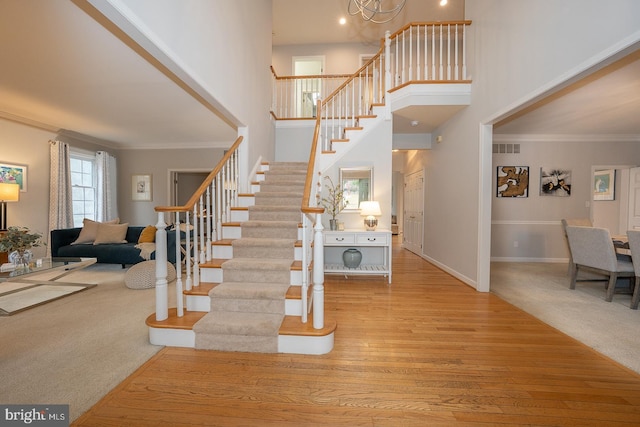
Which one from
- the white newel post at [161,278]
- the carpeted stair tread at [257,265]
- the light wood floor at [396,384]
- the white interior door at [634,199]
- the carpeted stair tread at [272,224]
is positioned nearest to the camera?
the light wood floor at [396,384]

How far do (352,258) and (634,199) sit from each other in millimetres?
6126

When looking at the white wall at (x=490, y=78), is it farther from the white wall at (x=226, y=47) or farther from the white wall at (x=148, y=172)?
the white wall at (x=148, y=172)

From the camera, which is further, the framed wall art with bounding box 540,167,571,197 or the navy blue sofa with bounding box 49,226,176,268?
the framed wall art with bounding box 540,167,571,197

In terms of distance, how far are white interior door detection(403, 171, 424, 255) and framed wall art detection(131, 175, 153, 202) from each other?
659 cm

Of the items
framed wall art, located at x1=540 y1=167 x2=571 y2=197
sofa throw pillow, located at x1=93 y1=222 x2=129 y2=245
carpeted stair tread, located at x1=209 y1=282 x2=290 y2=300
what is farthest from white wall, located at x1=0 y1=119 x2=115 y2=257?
framed wall art, located at x1=540 y1=167 x2=571 y2=197

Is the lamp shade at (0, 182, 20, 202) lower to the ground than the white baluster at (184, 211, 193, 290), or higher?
higher

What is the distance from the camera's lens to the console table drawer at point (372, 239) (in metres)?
4.05

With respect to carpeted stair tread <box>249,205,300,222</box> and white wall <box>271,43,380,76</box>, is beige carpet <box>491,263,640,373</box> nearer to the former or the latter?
carpeted stair tread <box>249,205,300,222</box>

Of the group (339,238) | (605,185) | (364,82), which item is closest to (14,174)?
(339,238)

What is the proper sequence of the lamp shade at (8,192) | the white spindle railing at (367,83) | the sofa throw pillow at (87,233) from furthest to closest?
the sofa throw pillow at (87,233) → the white spindle railing at (367,83) → the lamp shade at (8,192)

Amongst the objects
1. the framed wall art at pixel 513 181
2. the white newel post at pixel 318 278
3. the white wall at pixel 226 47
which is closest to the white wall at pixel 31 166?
the white wall at pixel 226 47

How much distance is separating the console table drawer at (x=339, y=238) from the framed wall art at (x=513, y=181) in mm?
3896

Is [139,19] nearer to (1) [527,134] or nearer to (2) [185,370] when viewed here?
(2) [185,370]

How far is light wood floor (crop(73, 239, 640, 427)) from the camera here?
150cm
